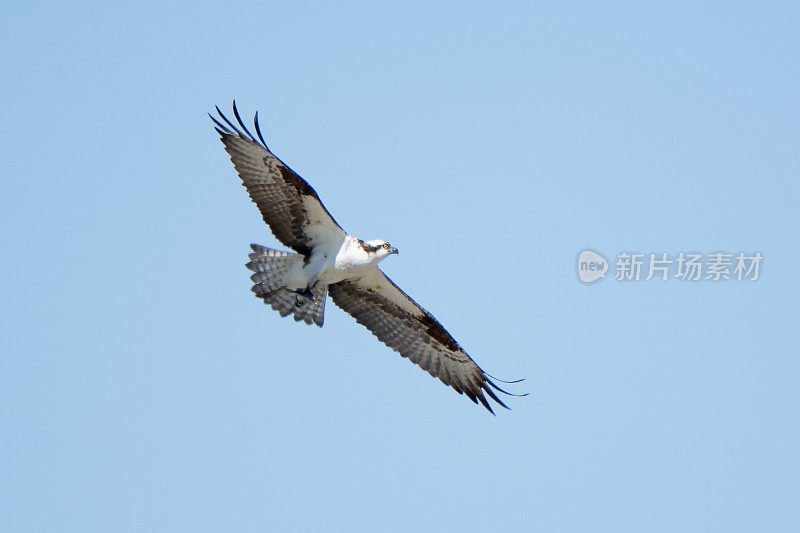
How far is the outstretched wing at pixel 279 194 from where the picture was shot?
2047cm

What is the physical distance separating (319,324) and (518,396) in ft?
9.87

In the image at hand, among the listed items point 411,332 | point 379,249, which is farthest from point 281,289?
point 411,332

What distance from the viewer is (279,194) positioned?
68.1 feet

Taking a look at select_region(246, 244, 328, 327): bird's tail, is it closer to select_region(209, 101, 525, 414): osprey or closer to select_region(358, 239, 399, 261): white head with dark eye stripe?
select_region(209, 101, 525, 414): osprey

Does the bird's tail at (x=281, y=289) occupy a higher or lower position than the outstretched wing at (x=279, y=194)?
lower

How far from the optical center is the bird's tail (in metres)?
21.0

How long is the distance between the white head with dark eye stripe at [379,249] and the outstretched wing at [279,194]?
1.38ft
